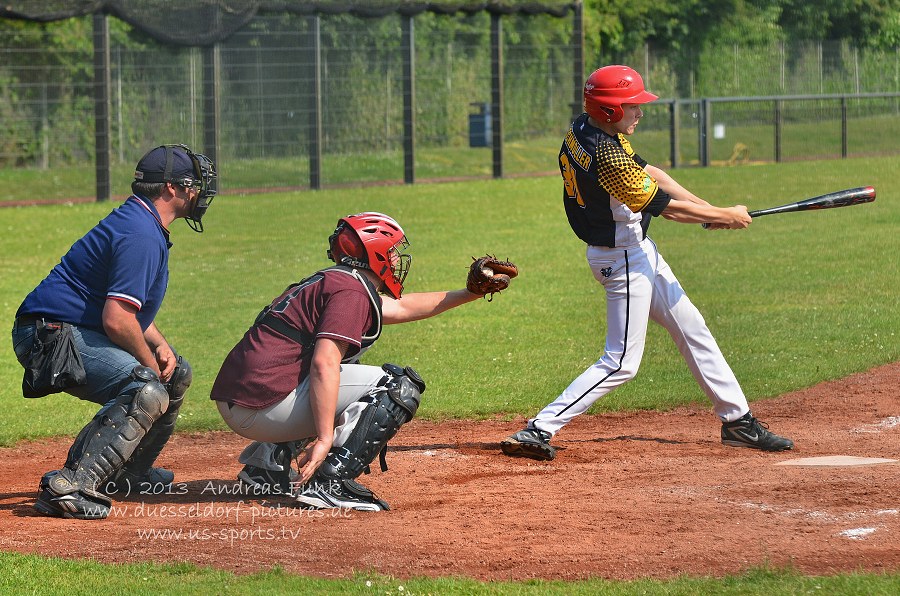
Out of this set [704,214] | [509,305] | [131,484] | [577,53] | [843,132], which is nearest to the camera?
[131,484]

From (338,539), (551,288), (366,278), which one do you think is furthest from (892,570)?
(551,288)

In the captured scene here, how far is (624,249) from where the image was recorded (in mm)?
6648

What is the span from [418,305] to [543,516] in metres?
1.23

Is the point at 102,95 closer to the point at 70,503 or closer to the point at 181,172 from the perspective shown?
the point at 181,172

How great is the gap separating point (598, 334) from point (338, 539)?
618 cm

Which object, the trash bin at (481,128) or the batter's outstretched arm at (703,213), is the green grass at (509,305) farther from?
the trash bin at (481,128)

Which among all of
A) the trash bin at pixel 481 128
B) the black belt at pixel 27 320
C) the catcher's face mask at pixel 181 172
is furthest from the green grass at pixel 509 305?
the trash bin at pixel 481 128

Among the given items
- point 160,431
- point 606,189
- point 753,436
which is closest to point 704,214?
point 606,189

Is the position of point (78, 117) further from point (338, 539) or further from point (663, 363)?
point (338, 539)

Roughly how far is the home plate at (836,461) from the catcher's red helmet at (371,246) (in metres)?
2.32

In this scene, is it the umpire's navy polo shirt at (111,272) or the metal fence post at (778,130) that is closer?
the umpire's navy polo shirt at (111,272)

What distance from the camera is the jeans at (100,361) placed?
5676mm

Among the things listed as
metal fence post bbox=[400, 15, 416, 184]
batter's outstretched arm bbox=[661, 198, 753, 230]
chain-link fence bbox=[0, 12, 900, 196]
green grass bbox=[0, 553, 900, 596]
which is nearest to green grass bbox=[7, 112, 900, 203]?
chain-link fence bbox=[0, 12, 900, 196]

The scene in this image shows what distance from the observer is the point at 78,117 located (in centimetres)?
2344
